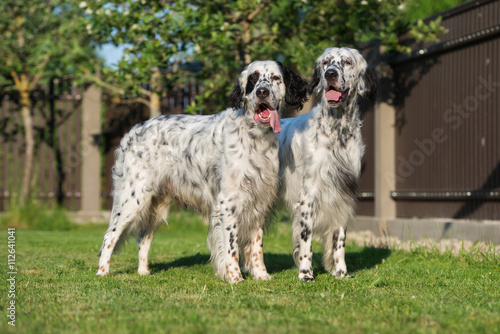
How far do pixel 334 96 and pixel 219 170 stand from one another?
1.05 metres

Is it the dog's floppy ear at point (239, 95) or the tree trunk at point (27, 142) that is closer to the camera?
the dog's floppy ear at point (239, 95)

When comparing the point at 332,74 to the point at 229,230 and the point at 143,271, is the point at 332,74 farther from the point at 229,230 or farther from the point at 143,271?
the point at 143,271

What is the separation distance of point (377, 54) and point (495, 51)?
213 centimetres

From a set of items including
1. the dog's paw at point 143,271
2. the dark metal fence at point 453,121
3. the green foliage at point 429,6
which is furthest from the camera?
the green foliage at point 429,6

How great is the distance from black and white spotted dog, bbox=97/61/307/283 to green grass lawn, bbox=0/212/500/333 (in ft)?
1.08

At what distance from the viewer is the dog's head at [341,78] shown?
474cm

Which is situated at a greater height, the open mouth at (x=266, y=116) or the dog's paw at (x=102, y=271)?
the open mouth at (x=266, y=116)

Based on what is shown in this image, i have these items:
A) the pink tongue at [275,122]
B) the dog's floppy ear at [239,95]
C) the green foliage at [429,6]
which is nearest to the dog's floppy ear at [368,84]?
the pink tongue at [275,122]

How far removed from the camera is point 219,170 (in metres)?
4.83

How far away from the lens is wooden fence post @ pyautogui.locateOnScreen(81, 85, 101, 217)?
11.6 m

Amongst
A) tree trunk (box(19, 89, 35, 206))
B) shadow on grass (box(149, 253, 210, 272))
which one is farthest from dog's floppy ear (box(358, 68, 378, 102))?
tree trunk (box(19, 89, 35, 206))

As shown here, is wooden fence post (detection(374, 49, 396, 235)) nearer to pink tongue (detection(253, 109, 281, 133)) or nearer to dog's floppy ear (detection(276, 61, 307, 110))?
dog's floppy ear (detection(276, 61, 307, 110))

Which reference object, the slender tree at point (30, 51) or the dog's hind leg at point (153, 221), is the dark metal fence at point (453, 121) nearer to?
the dog's hind leg at point (153, 221)

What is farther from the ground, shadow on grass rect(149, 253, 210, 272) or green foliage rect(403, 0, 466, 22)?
green foliage rect(403, 0, 466, 22)
